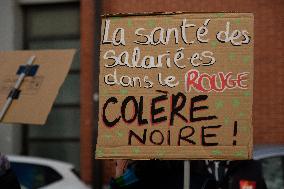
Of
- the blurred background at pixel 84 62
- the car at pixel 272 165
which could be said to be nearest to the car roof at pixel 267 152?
the car at pixel 272 165

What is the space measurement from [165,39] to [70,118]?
21.9 feet

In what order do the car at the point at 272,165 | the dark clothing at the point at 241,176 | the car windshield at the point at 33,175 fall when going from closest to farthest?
the dark clothing at the point at 241,176 < the car at the point at 272,165 < the car windshield at the point at 33,175

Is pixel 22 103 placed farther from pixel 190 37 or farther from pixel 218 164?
pixel 218 164

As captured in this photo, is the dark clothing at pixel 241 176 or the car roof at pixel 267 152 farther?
the car roof at pixel 267 152

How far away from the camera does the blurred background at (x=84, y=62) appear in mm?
9297

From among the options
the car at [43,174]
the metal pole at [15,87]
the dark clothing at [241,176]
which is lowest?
the car at [43,174]

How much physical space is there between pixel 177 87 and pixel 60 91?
6786 millimetres

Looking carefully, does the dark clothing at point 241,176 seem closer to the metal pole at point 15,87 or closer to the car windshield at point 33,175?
the metal pole at point 15,87

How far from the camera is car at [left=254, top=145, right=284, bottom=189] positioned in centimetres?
573

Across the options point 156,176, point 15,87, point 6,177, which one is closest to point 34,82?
point 15,87

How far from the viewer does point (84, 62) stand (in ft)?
32.1

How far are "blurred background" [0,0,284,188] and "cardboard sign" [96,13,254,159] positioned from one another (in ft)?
17.1

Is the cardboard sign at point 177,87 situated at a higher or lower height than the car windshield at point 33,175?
higher

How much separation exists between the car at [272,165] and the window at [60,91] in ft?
16.0
